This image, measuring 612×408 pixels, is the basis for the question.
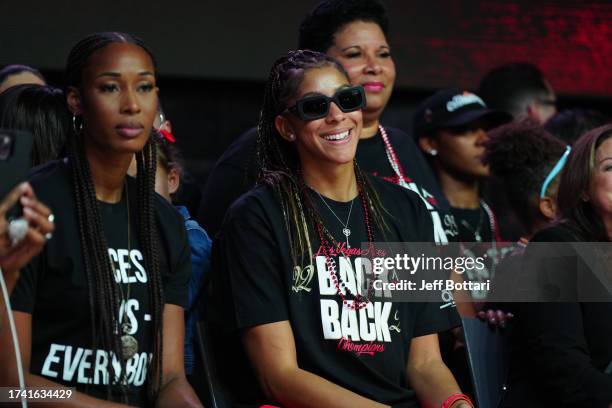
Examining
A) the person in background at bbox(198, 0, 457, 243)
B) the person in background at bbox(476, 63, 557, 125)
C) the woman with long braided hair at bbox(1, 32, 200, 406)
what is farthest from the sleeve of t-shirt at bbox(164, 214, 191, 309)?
the person in background at bbox(476, 63, 557, 125)

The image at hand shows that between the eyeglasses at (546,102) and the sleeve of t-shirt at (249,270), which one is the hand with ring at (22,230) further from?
the eyeglasses at (546,102)

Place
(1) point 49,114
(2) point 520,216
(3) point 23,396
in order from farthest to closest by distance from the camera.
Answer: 1. (2) point 520,216
2. (1) point 49,114
3. (3) point 23,396

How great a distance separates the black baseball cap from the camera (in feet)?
16.5

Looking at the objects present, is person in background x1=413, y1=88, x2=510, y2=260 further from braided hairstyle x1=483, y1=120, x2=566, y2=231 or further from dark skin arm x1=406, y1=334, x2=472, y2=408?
dark skin arm x1=406, y1=334, x2=472, y2=408

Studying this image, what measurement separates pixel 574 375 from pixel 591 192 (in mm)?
729

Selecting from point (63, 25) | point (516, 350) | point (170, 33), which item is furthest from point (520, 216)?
point (63, 25)

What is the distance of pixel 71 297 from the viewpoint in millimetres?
2789

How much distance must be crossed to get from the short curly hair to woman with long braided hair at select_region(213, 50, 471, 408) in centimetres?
72

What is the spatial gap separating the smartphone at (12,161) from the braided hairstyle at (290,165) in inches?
37.8

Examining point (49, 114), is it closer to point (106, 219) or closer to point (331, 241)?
point (106, 219)

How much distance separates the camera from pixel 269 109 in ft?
11.5

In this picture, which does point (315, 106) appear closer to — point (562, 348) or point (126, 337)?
point (126, 337)

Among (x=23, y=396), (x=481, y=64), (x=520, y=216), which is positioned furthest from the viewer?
(x=481, y=64)

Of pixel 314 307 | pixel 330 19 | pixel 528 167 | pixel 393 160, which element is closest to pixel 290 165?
pixel 314 307
